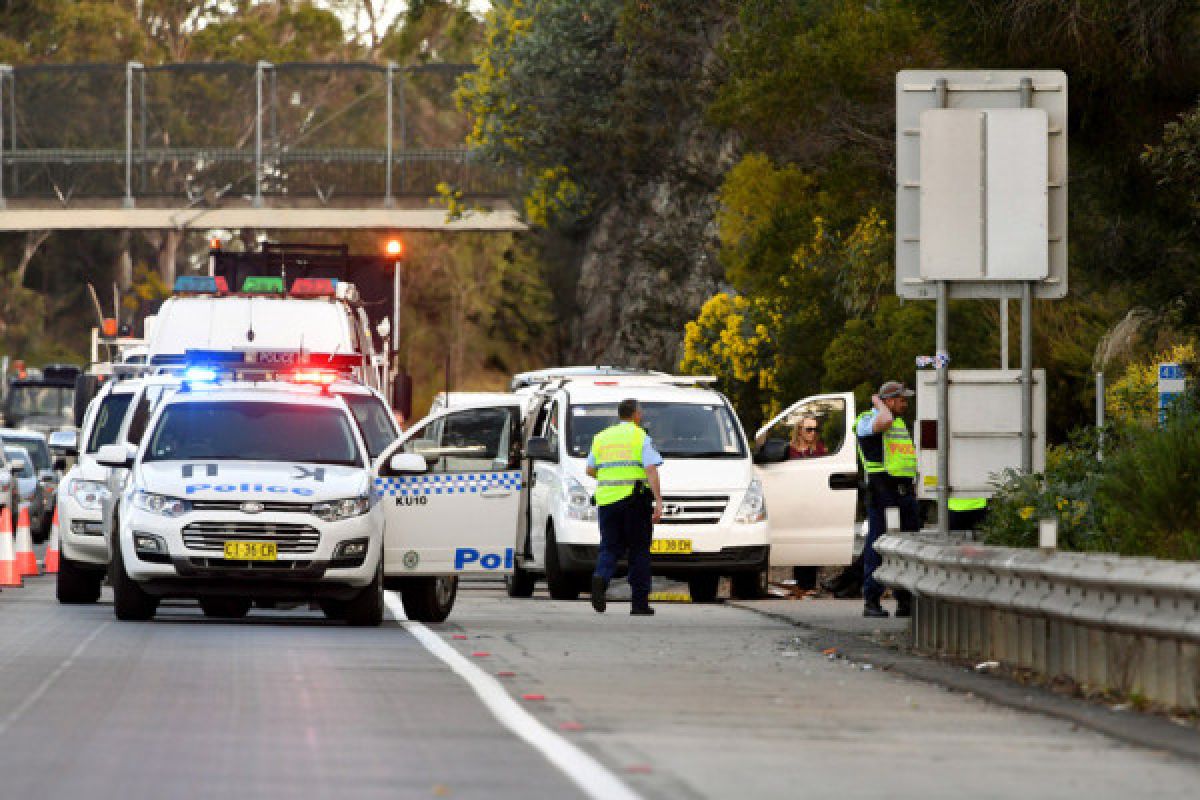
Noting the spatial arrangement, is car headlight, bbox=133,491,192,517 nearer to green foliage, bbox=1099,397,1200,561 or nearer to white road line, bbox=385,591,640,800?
white road line, bbox=385,591,640,800

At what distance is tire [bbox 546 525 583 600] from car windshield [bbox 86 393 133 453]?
159 inches

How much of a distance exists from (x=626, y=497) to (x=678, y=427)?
3542 millimetres

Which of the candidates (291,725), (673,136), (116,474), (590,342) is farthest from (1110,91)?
(590,342)

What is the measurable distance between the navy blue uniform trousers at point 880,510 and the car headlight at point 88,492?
619 centimetres

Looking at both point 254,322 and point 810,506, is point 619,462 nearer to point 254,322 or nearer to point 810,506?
point 810,506

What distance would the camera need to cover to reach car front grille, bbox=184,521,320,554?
66.8 feet

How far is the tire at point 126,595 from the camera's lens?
20.7 m

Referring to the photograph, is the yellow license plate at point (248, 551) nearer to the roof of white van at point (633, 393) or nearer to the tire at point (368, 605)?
the tire at point (368, 605)

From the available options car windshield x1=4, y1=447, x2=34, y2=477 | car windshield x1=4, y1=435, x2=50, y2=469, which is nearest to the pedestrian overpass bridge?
car windshield x1=4, y1=435, x2=50, y2=469

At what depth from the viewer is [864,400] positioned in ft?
112

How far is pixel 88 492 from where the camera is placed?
24.3 meters

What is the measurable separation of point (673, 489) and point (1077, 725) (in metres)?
12.1

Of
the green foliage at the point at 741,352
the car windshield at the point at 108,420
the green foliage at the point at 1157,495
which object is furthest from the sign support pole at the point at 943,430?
the green foliage at the point at 741,352

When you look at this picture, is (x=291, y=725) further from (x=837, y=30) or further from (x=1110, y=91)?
(x=837, y=30)
